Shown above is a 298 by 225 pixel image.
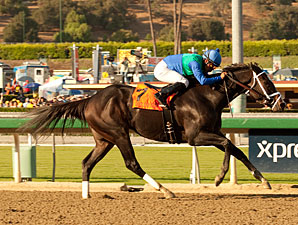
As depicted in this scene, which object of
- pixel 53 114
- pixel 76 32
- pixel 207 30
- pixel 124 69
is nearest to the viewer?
pixel 53 114

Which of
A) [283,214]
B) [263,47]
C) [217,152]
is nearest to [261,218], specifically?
[283,214]

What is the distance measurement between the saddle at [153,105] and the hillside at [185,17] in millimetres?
76914

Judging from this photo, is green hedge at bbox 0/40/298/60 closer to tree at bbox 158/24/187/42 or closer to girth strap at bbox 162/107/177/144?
tree at bbox 158/24/187/42

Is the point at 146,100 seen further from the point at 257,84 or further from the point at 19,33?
the point at 19,33

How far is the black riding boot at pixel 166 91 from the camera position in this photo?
22.9 feet

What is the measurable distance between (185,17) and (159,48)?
34.9 metres

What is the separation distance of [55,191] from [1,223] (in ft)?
7.60

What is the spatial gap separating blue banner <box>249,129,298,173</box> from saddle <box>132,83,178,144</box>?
1.44 metres

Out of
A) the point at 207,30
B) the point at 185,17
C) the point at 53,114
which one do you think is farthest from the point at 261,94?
the point at 185,17

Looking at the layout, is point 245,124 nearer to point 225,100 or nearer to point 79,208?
point 225,100

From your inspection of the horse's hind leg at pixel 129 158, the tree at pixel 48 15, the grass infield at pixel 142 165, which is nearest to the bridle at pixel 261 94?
the horse's hind leg at pixel 129 158

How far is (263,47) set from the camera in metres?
61.9

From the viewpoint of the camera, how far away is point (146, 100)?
7.14 m

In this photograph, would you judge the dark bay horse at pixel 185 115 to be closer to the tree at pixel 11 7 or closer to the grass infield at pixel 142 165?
the grass infield at pixel 142 165
